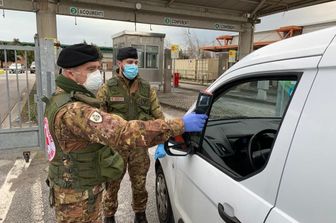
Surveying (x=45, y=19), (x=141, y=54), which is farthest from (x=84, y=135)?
(x=141, y=54)

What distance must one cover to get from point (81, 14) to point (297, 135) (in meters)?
12.8

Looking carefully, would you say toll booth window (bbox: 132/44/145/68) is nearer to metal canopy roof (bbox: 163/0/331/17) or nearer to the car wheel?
metal canopy roof (bbox: 163/0/331/17)

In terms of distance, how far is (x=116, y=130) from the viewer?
5.77ft

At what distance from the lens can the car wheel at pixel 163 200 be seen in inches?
112

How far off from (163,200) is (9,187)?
257 centimetres

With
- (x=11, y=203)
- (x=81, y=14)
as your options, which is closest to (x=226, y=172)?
(x=11, y=203)

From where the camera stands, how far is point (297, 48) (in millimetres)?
1346

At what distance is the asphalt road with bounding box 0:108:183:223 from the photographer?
3.55 m

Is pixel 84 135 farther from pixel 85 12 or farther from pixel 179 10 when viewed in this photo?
pixel 179 10

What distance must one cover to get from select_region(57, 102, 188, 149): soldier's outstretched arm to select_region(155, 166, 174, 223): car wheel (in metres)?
1.22

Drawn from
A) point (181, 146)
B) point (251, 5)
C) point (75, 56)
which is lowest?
point (181, 146)

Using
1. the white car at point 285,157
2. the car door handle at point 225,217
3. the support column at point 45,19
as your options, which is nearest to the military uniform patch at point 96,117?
the white car at point 285,157

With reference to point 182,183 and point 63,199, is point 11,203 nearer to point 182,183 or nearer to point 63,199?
point 63,199

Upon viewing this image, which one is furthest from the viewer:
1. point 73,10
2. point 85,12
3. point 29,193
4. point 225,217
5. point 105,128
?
point 85,12
